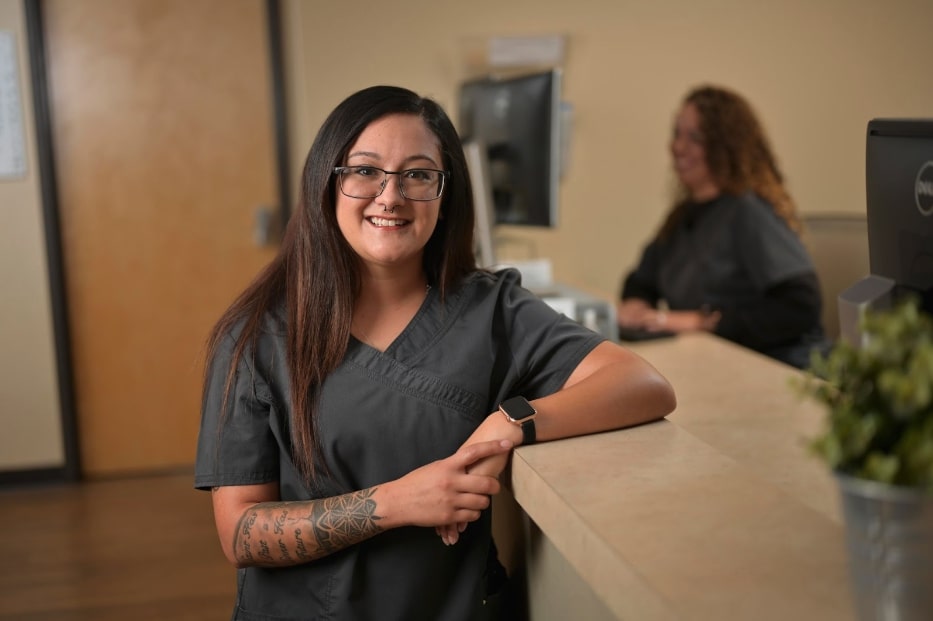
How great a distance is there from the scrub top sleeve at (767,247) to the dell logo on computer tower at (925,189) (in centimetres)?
157

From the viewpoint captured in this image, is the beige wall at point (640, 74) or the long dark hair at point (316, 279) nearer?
the long dark hair at point (316, 279)

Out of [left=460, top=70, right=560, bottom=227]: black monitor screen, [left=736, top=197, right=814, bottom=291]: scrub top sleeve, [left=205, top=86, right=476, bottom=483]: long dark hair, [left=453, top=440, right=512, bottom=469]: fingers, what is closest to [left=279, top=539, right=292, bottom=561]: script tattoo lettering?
[left=205, top=86, right=476, bottom=483]: long dark hair

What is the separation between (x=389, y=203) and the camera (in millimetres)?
1301

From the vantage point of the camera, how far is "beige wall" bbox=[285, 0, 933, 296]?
3.59 metres

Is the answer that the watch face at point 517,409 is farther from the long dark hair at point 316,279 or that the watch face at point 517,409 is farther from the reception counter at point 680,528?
the long dark hair at point 316,279

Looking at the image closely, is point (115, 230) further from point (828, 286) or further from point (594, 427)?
point (594, 427)

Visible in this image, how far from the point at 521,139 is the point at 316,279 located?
1.13 m

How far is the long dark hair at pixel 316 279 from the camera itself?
4.16 ft

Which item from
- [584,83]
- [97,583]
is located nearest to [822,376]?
[97,583]

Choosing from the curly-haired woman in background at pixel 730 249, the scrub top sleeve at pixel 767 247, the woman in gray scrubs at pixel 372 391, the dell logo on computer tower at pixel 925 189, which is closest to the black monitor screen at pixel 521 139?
the curly-haired woman in background at pixel 730 249

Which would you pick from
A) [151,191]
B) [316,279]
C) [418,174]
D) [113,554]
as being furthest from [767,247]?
[151,191]

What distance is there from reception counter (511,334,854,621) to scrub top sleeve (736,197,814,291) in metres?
1.13

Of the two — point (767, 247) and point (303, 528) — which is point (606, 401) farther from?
point (767, 247)

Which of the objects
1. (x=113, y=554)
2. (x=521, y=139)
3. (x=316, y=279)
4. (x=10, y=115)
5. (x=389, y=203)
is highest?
(x=10, y=115)
